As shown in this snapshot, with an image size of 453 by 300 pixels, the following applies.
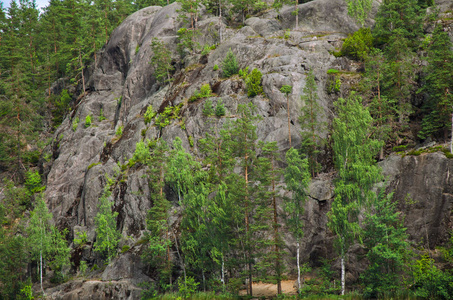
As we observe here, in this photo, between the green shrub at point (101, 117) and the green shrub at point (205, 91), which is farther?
the green shrub at point (101, 117)

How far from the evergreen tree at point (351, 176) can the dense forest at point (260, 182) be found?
125mm

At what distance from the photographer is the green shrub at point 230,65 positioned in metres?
56.3

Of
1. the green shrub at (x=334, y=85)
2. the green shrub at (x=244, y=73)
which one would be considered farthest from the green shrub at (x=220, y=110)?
the green shrub at (x=334, y=85)

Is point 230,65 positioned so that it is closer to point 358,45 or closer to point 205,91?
point 205,91

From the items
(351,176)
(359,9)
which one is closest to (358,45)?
(359,9)

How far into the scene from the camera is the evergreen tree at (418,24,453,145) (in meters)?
40.8

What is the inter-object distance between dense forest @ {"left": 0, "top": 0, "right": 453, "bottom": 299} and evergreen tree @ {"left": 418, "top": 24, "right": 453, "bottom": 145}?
0.46 feet

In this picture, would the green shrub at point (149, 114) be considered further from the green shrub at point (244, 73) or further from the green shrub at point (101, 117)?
the green shrub at point (244, 73)

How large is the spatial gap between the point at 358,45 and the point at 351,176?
26.2 meters

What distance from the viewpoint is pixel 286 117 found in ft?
157

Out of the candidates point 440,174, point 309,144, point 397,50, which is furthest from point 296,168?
point 397,50

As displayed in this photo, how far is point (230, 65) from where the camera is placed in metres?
Answer: 56.2

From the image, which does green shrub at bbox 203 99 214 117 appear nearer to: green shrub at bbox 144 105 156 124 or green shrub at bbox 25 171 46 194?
green shrub at bbox 144 105 156 124

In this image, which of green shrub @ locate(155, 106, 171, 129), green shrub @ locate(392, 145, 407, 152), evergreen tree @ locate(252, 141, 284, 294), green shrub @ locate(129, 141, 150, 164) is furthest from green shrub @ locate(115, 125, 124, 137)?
green shrub @ locate(392, 145, 407, 152)
